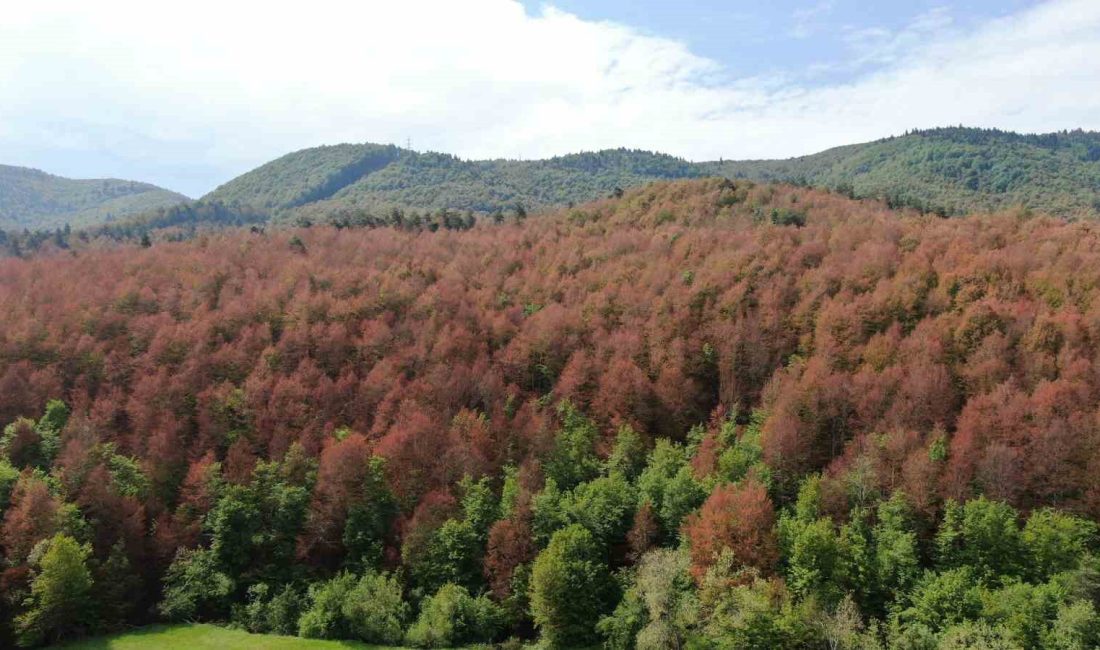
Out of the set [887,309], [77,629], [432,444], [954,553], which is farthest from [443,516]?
[887,309]

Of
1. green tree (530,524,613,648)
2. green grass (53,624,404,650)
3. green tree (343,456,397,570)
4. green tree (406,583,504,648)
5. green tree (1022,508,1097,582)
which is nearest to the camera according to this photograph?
green tree (1022,508,1097,582)

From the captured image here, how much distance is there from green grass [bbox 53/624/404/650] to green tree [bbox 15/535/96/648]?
1381 mm

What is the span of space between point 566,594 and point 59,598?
33.2 metres

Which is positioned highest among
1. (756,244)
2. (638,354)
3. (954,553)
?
(756,244)

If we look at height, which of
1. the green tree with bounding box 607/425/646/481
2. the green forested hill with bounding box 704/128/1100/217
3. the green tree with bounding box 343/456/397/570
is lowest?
the green tree with bounding box 343/456/397/570

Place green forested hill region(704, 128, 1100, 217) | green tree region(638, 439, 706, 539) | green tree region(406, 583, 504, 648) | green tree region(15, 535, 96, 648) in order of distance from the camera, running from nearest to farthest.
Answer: green tree region(15, 535, 96, 648), green tree region(406, 583, 504, 648), green tree region(638, 439, 706, 539), green forested hill region(704, 128, 1100, 217)

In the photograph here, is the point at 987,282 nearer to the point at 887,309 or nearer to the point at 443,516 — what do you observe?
the point at 887,309

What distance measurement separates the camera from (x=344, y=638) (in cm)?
4344

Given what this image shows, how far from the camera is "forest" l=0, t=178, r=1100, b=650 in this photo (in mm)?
41000

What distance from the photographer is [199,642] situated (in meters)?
43.4

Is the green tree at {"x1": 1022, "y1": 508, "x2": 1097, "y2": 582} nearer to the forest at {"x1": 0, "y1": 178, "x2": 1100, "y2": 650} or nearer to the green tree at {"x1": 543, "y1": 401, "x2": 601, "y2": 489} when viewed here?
the forest at {"x1": 0, "y1": 178, "x2": 1100, "y2": 650}

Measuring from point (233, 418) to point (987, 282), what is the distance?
75427 millimetres

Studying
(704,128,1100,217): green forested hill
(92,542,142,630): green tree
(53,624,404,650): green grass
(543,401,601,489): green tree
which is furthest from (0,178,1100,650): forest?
(704,128,1100,217): green forested hill

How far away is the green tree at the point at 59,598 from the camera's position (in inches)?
1657
